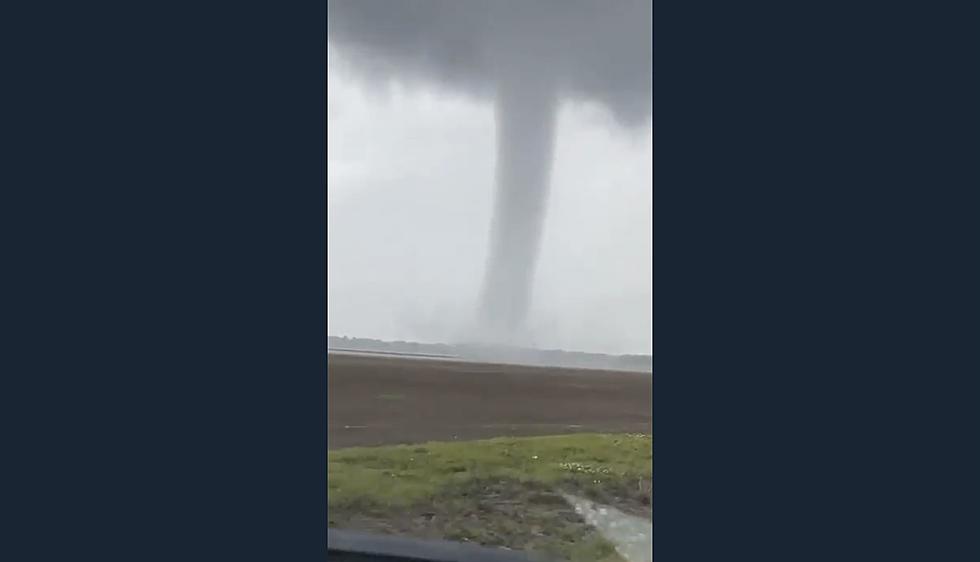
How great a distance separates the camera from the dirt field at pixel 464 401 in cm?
406

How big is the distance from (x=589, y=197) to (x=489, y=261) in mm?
577

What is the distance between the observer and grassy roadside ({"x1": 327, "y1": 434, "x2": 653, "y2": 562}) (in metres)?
3.97

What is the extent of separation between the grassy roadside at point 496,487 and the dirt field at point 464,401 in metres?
0.06

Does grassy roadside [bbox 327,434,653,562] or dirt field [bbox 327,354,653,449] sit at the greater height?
dirt field [bbox 327,354,653,449]

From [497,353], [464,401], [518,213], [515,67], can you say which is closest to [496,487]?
[464,401]

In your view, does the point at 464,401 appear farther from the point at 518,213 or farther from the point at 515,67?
the point at 515,67

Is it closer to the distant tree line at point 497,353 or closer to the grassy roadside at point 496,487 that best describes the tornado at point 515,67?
the distant tree line at point 497,353

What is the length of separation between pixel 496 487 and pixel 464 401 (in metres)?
0.44

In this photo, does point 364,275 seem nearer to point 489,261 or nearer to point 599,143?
point 489,261

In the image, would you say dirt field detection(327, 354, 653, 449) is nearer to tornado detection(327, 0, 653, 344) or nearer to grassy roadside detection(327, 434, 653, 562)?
grassy roadside detection(327, 434, 653, 562)

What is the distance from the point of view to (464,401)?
4152mm

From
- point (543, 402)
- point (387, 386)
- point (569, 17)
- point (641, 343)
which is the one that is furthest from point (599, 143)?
point (387, 386)

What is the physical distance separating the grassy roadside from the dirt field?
63 mm

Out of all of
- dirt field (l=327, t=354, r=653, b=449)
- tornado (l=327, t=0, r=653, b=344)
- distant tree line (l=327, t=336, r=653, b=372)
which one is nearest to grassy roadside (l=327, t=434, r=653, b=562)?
dirt field (l=327, t=354, r=653, b=449)
